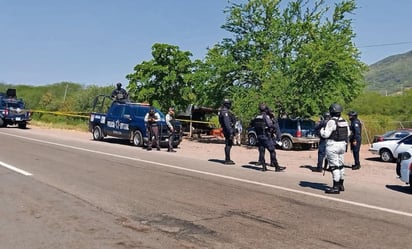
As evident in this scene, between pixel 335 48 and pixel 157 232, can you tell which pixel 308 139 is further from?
pixel 157 232

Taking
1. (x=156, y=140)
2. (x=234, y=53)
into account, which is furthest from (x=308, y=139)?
(x=156, y=140)

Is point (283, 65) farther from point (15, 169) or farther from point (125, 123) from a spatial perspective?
point (15, 169)

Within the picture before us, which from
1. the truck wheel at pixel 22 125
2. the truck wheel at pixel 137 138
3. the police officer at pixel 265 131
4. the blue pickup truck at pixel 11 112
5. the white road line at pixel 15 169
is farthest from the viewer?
the truck wheel at pixel 22 125

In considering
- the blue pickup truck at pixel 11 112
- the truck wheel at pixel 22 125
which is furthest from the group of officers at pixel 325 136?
the truck wheel at pixel 22 125

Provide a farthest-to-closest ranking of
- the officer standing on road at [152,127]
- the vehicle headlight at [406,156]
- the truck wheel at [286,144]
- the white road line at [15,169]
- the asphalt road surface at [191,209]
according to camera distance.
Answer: the truck wheel at [286,144] → the officer standing on road at [152,127] → the white road line at [15,169] → the vehicle headlight at [406,156] → the asphalt road surface at [191,209]

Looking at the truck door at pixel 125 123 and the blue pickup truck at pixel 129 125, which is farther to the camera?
the truck door at pixel 125 123

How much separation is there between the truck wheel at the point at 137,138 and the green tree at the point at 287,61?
22.7 ft

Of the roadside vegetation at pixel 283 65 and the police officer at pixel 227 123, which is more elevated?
the roadside vegetation at pixel 283 65

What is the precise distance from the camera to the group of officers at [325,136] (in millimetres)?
10078

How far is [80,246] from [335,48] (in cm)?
2248

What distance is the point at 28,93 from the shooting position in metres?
83.8

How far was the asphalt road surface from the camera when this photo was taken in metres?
6.25

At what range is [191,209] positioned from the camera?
8023mm

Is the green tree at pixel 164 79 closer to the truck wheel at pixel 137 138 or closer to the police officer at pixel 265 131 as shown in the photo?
the truck wheel at pixel 137 138
